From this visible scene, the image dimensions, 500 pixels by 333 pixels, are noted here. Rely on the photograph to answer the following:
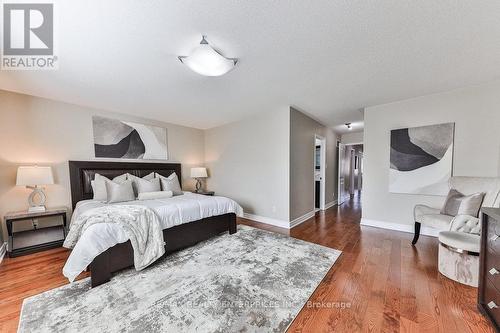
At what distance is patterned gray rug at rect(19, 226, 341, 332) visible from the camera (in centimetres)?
143

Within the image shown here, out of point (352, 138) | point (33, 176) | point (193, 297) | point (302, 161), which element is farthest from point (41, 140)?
point (352, 138)

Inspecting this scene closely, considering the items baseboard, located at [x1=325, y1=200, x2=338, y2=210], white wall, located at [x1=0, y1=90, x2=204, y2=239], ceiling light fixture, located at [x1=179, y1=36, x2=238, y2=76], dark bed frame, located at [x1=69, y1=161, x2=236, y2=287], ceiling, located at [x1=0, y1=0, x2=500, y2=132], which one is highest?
ceiling, located at [x1=0, y1=0, x2=500, y2=132]

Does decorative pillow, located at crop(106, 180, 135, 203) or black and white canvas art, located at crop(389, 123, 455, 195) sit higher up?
black and white canvas art, located at crop(389, 123, 455, 195)

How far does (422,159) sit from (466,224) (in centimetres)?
135

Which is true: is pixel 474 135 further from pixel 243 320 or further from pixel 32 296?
pixel 32 296

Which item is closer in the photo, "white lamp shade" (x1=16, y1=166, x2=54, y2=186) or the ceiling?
the ceiling

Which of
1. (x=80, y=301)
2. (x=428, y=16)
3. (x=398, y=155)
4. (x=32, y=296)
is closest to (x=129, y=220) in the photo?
(x=80, y=301)

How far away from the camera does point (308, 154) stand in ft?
14.1

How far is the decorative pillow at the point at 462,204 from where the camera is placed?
2227 mm

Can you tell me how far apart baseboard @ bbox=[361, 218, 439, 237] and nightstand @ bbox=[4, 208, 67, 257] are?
5.29m

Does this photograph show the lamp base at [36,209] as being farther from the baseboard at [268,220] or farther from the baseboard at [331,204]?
the baseboard at [331,204]

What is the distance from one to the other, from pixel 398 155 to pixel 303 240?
230 cm

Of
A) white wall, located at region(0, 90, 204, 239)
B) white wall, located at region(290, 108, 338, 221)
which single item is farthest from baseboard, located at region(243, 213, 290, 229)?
white wall, located at region(0, 90, 204, 239)

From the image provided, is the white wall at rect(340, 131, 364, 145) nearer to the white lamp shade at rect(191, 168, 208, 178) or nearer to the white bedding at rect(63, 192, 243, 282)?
the white lamp shade at rect(191, 168, 208, 178)
